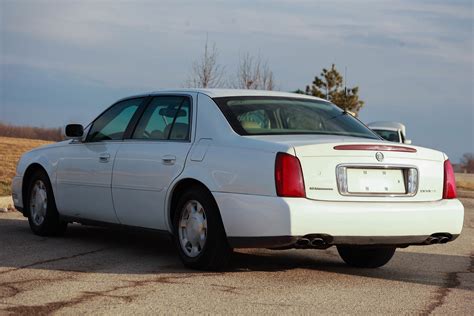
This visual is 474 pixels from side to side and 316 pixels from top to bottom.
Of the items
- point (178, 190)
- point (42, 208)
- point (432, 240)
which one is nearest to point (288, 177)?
point (178, 190)

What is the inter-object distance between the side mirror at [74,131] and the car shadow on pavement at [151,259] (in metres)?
1.07

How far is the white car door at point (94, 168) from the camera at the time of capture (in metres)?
8.63

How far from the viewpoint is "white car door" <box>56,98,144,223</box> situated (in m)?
8.63

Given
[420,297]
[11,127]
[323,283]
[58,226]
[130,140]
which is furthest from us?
[11,127]

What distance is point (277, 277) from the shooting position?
7.25m

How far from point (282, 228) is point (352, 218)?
552mm

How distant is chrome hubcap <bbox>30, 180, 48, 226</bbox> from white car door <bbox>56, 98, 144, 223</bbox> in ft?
1.12

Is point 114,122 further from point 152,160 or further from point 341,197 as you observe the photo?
point 341,197

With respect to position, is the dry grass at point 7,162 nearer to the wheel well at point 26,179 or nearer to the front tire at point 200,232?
the wheel well at point 26,179

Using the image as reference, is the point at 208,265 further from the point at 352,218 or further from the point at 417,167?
the point at 417,167

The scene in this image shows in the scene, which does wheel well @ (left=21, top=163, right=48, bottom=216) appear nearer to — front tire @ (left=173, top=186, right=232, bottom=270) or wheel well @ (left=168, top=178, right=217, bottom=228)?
wheel well @ (left=168, top=178, right=217, bottom=228)

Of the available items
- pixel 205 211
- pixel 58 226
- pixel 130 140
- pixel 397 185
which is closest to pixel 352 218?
pixel 397 185

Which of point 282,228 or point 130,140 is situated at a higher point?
point 130,140

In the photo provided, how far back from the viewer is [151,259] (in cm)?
812
